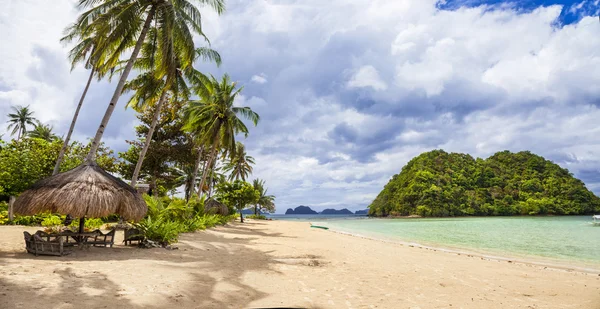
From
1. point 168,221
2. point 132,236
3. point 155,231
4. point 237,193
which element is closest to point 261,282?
point 155,231

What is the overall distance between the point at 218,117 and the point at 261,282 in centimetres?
1918

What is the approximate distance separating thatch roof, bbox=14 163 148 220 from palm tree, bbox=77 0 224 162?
2.87 meters

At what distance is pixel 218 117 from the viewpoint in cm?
2375

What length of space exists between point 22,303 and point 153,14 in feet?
38.2

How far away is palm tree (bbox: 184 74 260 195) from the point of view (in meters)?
23.2

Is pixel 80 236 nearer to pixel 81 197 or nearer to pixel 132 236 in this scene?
pixel 81 197

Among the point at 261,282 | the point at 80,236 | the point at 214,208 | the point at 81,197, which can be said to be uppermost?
the point at 214,208

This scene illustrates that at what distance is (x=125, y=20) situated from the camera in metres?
12.0

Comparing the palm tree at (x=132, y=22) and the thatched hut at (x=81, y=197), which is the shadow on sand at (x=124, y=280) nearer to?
the thatched hut at (x=81, y=197)

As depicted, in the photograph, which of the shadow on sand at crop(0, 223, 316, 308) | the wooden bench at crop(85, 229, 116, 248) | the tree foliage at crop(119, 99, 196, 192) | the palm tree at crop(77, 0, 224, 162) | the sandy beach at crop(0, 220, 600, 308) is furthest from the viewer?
the tree foliage at crop(119, 99, 196, 192)

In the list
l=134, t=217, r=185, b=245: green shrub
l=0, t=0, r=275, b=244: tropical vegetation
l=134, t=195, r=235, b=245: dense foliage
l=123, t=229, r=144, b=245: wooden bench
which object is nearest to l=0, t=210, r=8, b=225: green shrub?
l=0, t=0, r=275, b=244: tropical vegetation

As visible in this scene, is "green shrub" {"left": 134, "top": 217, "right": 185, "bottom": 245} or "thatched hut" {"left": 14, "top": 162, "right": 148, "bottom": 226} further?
"green shrub" {"left": 134, "top": 217, "right": 185, "bottom": 245}

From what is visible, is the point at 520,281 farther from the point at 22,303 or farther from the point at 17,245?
the point at 17,245

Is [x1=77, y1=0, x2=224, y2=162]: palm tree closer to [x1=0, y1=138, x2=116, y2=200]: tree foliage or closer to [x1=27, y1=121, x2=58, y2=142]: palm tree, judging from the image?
[x1=0, y1=138, x2=116, y2=200]: tree foliage
